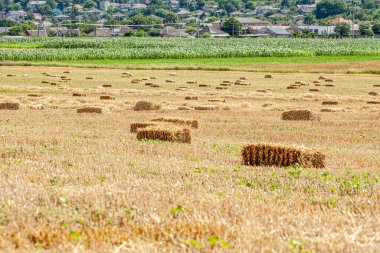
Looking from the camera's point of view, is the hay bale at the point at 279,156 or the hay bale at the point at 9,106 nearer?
the hay bale at the point at 279,156

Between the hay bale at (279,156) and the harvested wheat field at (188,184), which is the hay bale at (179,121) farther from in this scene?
the hay bale at (279,156)

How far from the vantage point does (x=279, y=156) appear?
1712cm

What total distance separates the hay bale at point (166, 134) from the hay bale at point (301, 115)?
10.1 m

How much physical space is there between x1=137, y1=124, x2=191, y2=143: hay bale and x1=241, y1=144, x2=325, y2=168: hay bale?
3.75 m

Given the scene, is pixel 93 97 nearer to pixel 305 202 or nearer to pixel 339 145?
pixel 339 145

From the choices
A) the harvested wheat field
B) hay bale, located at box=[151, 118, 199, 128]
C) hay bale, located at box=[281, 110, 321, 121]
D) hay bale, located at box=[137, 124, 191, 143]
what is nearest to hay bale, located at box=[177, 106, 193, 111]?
the harvested wheat field

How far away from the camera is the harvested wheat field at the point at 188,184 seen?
31.1ft

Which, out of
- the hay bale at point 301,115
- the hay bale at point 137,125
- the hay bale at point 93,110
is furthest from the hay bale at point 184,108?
the hay bale at point 137,125

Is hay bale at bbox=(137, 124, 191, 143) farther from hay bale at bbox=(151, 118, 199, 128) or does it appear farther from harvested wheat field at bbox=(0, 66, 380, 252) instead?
hay bale at bbox=(151, 118, 199, 128)

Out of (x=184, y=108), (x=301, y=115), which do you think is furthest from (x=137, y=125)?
(x=184, y=108)

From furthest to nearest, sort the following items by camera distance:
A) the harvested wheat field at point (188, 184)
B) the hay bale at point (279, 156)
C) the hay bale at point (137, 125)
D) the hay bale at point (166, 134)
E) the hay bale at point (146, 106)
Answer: the hay bale at point (146, 106), the hay bale at point (137, 125), the hay bale at point (166, 134), the hay bale at point (279, 156), the harvested wheat field at point (188, 184)

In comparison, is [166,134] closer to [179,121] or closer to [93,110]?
[179,121]

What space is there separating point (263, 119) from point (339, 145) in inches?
323

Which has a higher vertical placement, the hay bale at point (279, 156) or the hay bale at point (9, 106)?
the hay bale at point (279, 156)
